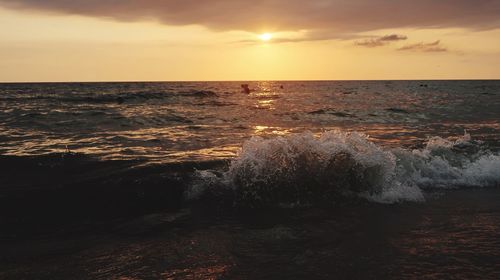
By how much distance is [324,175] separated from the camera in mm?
8508

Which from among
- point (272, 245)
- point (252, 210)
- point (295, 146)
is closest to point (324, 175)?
point (295, 146)

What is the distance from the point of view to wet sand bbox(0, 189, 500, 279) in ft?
15.6

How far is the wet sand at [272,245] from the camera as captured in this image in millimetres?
4754

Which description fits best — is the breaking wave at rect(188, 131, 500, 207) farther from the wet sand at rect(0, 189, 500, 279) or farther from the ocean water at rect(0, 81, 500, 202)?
the wet sand at rect(0, 189, 500, 279)

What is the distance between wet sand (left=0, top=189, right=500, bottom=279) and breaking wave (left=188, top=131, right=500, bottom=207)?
681 mm

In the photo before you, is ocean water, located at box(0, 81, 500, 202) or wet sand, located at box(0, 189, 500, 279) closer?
wet sand, located at box(0, 189, 500, 279)

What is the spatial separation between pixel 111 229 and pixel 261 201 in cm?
265

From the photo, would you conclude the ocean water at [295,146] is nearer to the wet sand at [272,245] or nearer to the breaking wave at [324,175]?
the breaking wave at [324,175]

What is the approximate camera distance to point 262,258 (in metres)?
5.10

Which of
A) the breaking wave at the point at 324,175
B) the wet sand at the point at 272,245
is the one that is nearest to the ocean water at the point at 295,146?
the breaking wave at the point at 324,175

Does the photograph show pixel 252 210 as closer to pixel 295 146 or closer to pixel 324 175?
pixel 324 175

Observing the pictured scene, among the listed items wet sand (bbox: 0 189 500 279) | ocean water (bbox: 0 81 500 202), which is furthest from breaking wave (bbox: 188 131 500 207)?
wet sand (bbox: 0 189 500 279)

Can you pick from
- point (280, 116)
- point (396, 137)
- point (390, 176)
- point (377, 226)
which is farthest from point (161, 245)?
point (280, 116)

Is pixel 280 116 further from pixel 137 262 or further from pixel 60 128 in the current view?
pixel 137 262
